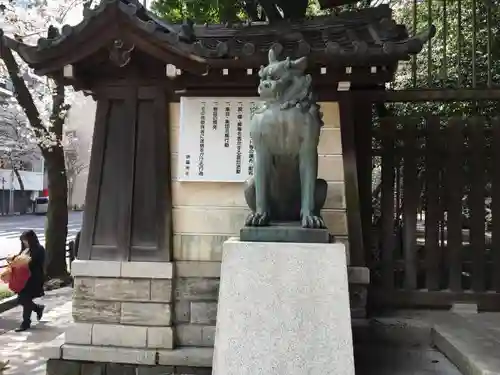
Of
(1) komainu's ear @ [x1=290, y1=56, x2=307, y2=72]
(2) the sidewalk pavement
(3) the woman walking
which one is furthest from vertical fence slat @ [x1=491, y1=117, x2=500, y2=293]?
(3) the woman walking

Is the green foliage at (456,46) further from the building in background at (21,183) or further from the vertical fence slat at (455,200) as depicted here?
the building in background at (21,183)

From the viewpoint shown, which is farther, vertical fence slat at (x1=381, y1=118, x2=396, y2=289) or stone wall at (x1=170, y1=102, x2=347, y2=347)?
vertical fence slat at (x1=381, y1=118, x2=396, y2=289)

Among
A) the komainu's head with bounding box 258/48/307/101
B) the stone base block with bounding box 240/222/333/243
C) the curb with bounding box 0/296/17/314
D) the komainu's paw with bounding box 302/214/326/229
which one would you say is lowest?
the curb with bounding box 0/296/17/314

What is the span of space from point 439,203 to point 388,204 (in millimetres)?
685

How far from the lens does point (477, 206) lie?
653 centimetres

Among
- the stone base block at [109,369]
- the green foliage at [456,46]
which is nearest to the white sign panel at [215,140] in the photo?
the stone base block at [109,369]

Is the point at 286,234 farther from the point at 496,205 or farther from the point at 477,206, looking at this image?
the point at 496,205

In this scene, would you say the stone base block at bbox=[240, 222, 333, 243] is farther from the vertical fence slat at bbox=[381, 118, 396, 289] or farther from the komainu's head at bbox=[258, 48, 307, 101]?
the vertical fence slat at bbox=[381, 118, 396, 289]

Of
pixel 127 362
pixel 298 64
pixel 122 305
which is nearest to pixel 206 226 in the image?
pixel 122 305

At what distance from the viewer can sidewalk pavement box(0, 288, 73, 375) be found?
22.1 ft

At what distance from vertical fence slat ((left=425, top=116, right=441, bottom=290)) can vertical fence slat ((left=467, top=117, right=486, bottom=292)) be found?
0.42m

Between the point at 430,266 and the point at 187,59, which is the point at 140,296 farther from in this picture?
the point at 430,266

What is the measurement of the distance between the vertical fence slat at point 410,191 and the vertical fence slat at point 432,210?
16 centimetres

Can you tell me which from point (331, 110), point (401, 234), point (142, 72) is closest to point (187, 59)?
point (142, 72)
